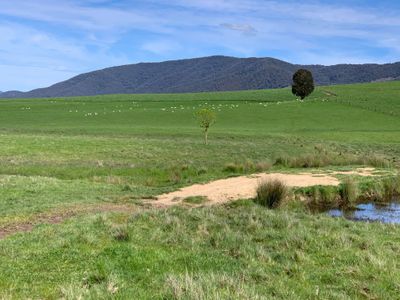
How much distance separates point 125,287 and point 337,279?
4.41 metres

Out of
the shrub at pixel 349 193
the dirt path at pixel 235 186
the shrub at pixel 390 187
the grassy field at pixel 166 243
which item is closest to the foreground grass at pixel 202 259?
the grassy field at pixel 166 243

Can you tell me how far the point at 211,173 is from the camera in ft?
107

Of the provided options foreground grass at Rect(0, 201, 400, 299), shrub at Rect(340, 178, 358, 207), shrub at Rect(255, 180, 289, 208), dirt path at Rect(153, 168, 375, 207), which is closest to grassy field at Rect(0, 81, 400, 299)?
foreground grass at Rect(0, 201, 400, 299)

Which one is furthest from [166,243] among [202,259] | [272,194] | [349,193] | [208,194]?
[349,193]

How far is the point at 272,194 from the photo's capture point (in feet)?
73.0

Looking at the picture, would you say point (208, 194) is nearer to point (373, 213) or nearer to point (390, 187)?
point (373, 213)

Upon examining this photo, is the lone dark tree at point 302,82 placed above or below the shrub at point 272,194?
above

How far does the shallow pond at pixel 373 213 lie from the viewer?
69.7 ft

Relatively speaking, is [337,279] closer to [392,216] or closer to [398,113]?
[392,216]

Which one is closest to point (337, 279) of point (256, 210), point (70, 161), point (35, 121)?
point (256, 210)

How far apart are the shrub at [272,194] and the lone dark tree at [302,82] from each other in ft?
278

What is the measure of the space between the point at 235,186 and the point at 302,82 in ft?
270

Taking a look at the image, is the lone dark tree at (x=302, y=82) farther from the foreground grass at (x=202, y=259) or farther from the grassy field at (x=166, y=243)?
the foreground grass at (x=202, y=259)

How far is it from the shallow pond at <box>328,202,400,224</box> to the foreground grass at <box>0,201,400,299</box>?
4.30 meters
